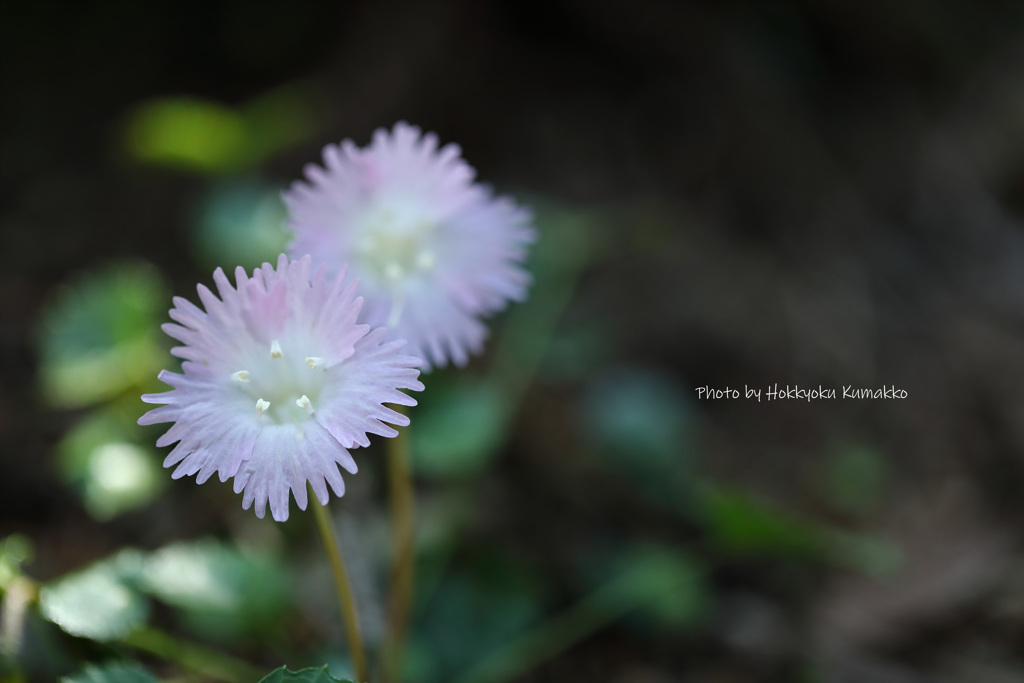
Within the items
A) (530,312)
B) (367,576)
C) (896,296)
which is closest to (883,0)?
(896,296)

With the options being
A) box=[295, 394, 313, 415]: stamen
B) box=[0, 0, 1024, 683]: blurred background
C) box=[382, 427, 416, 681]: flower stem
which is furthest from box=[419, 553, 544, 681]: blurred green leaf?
box=[295, 394, 313, 415]: stamen

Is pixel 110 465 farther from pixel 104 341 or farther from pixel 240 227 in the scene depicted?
pixel 240 227

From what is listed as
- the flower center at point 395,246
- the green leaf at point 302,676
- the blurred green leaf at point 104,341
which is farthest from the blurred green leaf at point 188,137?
the green leaf at point 302,676

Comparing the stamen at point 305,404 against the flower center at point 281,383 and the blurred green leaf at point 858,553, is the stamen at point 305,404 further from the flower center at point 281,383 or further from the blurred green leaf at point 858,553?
the blurred green leaf at point 858,553

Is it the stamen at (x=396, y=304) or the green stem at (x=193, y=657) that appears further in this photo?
the green stem at (x=193, y=657)

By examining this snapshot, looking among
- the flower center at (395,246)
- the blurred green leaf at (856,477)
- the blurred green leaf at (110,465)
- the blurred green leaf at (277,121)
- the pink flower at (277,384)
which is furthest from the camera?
the blurred green leaf at (277,121)

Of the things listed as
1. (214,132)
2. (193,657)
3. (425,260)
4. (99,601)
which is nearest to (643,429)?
(425,260)

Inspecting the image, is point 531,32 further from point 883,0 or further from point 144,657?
point 144,657
